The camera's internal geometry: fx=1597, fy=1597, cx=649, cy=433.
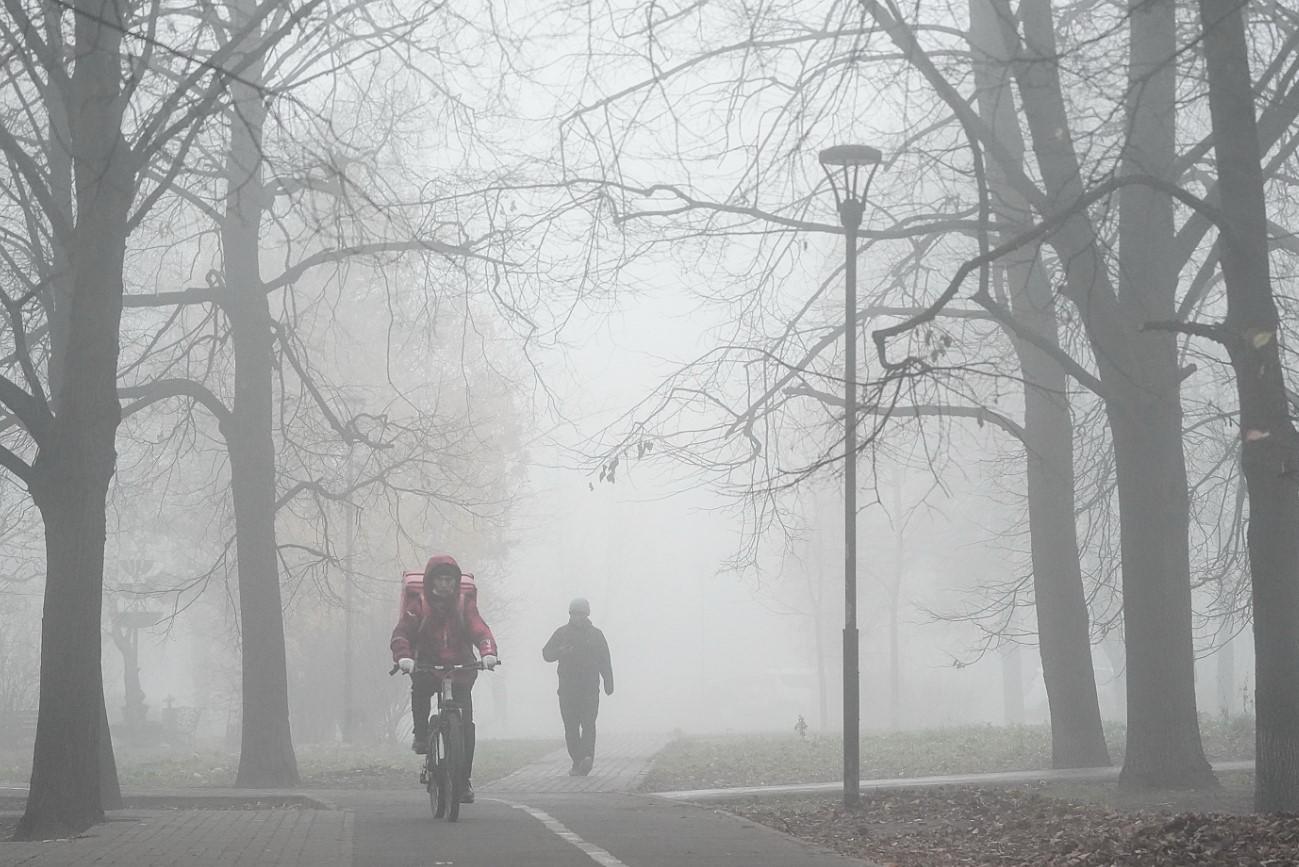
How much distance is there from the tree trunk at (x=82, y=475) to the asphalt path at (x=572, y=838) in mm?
2027

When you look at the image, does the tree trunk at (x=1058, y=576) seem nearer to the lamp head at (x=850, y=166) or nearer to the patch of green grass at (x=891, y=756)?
the patch of green grass at (x=891, y=756)

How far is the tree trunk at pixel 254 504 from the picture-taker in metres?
18.1

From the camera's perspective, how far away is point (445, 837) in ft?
33.3

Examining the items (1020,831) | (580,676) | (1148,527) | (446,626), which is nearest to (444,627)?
(446,626)

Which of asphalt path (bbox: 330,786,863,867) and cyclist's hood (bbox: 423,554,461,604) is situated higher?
cyclist's hood (bbox: 423,554,461,604)

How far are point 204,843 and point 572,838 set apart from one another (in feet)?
7.38

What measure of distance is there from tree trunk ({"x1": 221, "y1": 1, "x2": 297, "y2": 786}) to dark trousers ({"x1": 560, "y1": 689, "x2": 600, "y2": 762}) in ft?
10.9

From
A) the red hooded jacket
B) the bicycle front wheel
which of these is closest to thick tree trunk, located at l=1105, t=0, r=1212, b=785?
the red hooded jacket

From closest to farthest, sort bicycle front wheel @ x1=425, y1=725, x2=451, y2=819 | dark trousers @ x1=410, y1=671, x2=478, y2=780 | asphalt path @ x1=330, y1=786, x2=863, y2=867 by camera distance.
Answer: asphalt path @ x1=330, y1=786, x2=863, y2=867, bicycle front wheel @ x1=425, y1=725, x2=451, y2=819, dark trousers @ x1=410, y1=671, x2=478, y2=780

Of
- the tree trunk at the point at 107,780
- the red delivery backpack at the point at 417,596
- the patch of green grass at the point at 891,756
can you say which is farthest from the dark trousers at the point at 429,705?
the patch of green grass at the point at 891,756

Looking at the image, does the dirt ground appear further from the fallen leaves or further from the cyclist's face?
the cyclist's face

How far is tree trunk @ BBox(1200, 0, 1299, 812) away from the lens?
34.1 ft

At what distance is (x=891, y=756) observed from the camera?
804 inches

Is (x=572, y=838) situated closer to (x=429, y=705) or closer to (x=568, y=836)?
(x=568, y=836)
